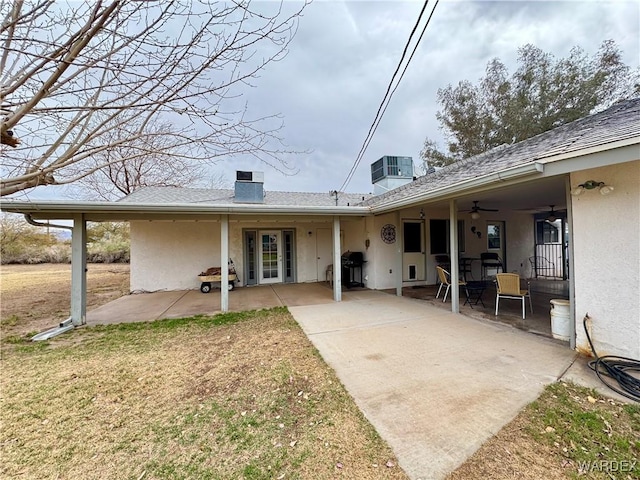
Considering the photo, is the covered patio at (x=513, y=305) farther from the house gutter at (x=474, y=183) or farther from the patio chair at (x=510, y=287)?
the house gutter at (x=474, y=183)

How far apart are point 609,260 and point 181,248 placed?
33.7 ft

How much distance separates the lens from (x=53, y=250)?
18.5 m

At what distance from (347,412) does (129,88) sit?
11.9ft

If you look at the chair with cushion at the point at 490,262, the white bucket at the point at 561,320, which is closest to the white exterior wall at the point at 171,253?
the white bucket at the point at 561,320

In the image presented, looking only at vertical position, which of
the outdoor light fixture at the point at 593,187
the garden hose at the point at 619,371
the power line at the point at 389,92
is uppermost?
the power line at the point at 389,92

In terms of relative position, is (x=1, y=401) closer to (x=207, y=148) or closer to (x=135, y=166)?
(x=207, y=148)

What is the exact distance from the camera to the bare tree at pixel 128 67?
2080 mm

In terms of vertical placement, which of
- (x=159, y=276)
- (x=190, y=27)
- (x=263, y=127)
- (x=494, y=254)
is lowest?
(x=159, y=276)

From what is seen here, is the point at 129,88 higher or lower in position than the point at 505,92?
lower

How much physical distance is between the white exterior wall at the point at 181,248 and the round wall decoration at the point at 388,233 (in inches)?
35.7

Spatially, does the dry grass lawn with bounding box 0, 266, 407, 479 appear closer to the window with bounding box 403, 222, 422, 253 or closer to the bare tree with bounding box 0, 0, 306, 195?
the bare tree with bounding box 0, 0, 306, 195

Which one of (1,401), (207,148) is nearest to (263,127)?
(207,148)

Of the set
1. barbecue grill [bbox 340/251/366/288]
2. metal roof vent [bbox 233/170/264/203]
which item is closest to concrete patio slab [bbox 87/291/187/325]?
metal roof vent [bbox 233/170/264/203]

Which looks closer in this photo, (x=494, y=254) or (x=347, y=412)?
(x=347, y=412)
